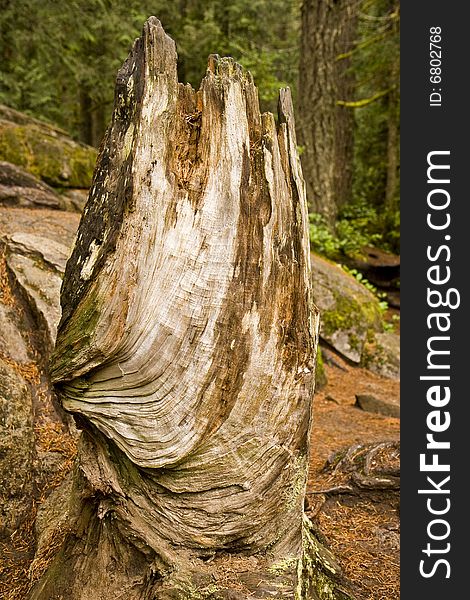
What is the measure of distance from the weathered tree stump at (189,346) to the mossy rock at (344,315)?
613cm

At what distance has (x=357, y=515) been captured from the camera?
470 cm

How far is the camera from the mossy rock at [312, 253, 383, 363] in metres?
9.45

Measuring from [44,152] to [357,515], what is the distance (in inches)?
355

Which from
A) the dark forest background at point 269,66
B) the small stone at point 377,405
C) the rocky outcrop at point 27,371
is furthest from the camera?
the dark forest background at point 269,66

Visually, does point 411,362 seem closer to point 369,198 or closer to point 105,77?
point 105,77

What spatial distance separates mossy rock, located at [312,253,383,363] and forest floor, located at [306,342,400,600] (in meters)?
2.40

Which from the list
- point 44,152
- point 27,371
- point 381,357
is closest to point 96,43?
point 44,152

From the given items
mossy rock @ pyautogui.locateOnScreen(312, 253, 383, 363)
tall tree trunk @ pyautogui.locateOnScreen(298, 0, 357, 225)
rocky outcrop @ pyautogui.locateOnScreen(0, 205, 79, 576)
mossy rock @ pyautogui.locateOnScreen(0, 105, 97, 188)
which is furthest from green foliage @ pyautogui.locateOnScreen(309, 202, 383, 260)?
rocky outcrop @ pyautogui.locateOnScreen(0, 205, 79, 576)

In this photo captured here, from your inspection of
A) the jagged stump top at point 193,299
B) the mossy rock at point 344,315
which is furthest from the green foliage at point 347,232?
the jagged stump top at point 193,299

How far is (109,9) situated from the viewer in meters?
14.3

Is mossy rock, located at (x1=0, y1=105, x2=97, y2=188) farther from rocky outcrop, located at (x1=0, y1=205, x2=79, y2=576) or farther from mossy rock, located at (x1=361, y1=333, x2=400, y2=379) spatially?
mossy rock, located at (x1=361, y1=333, x2=400, y2=379)

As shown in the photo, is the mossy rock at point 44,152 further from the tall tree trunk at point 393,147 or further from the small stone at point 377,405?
the tall tree trunk at point 393,147

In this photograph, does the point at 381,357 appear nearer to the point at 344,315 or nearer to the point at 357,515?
the point at 344,315

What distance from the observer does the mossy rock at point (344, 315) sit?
31.0ft
